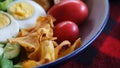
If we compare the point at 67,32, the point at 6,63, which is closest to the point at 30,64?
the point at 6,63

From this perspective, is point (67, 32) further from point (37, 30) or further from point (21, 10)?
point (21, 10)

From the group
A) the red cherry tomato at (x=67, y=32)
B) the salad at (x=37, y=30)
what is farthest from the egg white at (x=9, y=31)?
the red cherry tomato at (x=67, y=32)

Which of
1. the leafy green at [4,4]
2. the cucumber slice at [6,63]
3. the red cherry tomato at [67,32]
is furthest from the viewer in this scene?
the leafy green at [4,4]

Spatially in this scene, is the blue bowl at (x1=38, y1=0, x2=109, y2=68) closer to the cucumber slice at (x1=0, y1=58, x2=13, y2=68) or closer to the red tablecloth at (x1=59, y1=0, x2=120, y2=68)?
the red tablecloth at (x1=59, y1=0, x2=120, y2=68)

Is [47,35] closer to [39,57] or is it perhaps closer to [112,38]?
[39,57]

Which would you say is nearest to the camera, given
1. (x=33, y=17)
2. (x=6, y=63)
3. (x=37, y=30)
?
(x=6, y=63)

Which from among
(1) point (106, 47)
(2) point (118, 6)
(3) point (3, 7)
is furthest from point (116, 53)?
(3) point (3, 7)

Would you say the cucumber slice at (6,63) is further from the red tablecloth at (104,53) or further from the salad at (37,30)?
the red tablecloth at (104,53)
